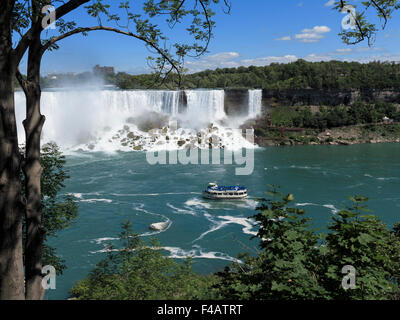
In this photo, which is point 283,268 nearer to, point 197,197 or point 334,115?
point 197,197

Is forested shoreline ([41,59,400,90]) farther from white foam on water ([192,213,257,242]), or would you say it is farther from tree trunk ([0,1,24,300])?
tree trunk ([0,1,24,300])

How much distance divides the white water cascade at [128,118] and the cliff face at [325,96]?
8197 mm

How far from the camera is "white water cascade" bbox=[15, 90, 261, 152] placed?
3475 cm

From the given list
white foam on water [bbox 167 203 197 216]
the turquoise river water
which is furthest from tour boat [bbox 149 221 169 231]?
white foam on water [bbox 167 203 197 216]

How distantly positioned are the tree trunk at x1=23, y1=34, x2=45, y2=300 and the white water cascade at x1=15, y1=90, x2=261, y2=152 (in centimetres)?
3091

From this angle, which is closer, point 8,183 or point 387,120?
point 8,183

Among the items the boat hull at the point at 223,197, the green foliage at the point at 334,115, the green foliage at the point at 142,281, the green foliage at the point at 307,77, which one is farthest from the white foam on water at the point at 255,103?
the green foliage at the point at 142,281

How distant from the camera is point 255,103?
140 feet

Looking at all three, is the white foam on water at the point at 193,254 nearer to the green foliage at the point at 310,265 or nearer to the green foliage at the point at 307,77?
the green foliage at the point at 310,265

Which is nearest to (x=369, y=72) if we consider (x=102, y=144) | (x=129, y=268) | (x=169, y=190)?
(x=102, y=144)

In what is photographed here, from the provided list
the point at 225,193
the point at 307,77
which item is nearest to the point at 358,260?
the point at 225,193

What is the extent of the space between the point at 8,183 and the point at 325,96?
47853 millimetres

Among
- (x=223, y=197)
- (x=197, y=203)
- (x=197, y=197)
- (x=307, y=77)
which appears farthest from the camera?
(x=307, y=77)
